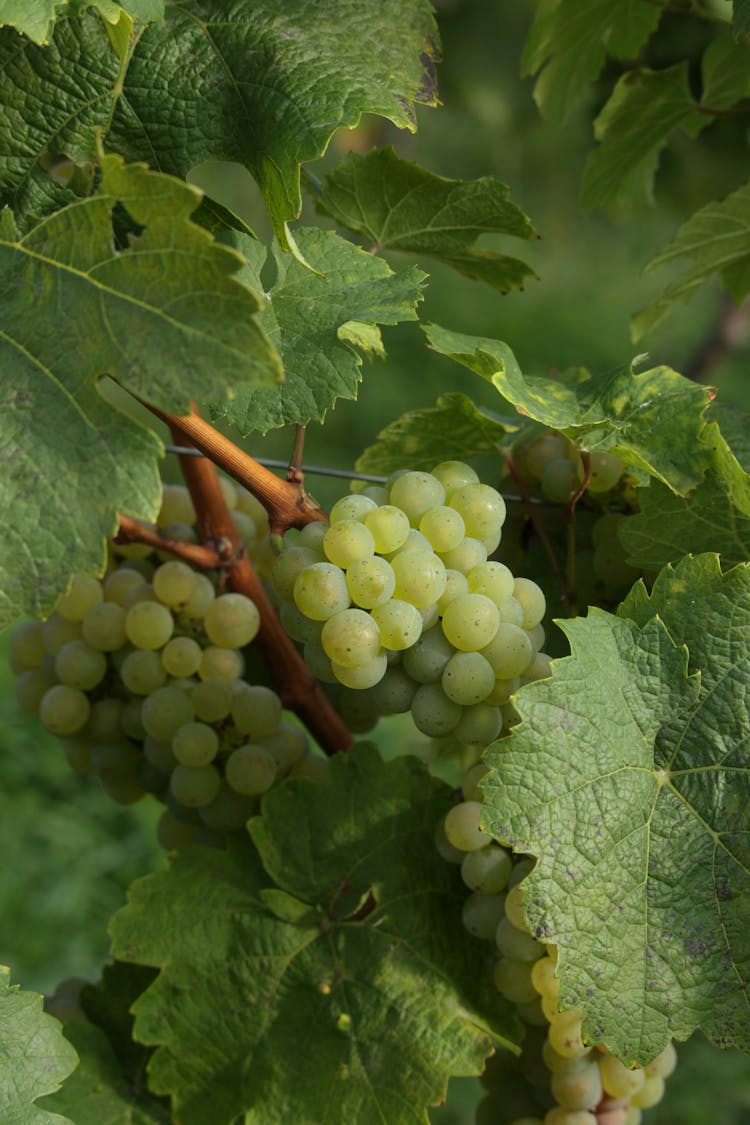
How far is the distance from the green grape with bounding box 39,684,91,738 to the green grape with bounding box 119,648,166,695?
50mm

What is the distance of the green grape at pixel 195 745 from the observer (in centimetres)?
81

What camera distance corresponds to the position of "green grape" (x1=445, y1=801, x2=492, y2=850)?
0.71m

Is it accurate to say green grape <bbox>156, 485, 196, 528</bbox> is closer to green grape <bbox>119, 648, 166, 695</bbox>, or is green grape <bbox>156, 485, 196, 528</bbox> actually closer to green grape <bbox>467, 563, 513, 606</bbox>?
green grape <bbox>119, 648, 166, 695</bbox>

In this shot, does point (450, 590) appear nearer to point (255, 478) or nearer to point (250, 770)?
point (255, 478)

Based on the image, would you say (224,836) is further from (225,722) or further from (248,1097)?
(248,1097)

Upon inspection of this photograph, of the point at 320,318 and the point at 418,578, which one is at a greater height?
the point at 320,318

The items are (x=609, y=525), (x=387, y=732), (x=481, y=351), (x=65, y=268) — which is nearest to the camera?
(x=65, y=268)

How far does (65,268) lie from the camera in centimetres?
56

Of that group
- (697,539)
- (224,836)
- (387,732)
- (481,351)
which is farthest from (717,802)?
(387,732)

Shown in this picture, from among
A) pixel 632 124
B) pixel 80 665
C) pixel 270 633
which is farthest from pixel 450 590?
pixel 632 124

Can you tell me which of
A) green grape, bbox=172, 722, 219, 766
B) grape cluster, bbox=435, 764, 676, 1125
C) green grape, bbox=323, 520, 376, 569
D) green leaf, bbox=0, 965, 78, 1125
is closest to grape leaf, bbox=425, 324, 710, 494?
green grape, bbox=323, 520, 376, 569

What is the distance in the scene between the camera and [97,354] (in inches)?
21.6

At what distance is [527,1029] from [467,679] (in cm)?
31

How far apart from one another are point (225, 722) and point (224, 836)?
9 cm
